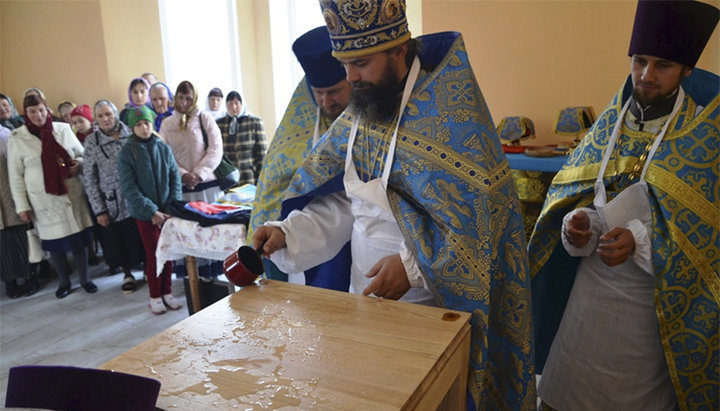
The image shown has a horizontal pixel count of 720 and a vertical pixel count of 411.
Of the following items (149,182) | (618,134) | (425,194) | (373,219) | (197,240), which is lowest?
(197,240)

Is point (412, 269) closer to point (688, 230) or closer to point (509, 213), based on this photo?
point (509, 213)

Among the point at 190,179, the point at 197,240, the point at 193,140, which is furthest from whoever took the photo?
the point at 193,140

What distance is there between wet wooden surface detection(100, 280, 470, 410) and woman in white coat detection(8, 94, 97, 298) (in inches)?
157

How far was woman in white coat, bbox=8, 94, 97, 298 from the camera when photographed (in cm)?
434

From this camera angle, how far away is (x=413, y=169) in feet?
4.70

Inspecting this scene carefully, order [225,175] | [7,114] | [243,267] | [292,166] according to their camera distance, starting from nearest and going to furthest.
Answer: [243,267], [292,166], [225,175], [7,114]

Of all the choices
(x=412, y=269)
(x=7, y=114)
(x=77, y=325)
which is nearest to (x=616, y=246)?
(x=412, y=269)

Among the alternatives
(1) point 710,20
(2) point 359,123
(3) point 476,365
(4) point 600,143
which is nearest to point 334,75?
(2) point 359,123

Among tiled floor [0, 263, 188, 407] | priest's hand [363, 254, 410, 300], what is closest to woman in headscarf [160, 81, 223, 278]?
tiled floor [0, 263, 188, 407]

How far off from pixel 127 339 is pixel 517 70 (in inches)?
160

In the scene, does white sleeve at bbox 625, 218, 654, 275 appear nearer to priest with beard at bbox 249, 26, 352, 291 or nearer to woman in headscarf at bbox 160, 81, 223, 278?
priest with beard at bbox 249, 26, 352, 291

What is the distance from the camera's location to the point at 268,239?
1529 mm

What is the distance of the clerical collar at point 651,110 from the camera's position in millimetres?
1671

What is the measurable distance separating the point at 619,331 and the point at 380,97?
3.91 feet
